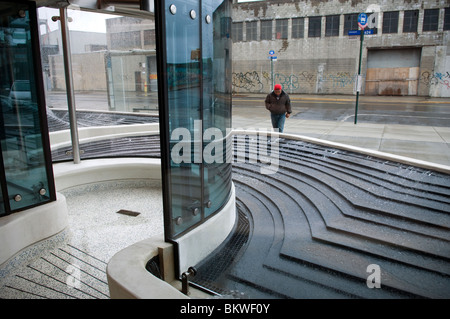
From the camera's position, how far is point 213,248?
367 cm

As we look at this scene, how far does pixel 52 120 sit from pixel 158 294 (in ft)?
26.4

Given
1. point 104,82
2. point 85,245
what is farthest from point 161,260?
point 104,82

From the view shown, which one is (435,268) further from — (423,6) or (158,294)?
(423,6)

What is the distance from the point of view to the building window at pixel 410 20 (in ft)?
88.9

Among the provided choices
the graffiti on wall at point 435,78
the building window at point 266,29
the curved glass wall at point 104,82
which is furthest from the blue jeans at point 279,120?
the building window at point 266,29

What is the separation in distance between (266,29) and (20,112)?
3034 centimetres

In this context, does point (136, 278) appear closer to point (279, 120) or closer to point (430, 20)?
point (279, 120)

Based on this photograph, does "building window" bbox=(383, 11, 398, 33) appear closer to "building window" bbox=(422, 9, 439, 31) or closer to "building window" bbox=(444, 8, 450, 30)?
"building window" bbox=(422, 9, 439, 31)

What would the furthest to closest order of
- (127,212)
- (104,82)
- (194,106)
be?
(104,82), (127,212), (194,106)

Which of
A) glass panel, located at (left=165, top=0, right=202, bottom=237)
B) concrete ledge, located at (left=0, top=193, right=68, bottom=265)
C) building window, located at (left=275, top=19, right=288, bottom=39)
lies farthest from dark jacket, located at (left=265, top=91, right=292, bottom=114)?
building window, located at (left=275, top=19, right=288, bottom=39)

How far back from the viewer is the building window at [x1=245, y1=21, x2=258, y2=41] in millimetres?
32119

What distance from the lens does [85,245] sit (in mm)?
4102

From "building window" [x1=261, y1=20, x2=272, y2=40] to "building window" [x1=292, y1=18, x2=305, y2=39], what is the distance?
204 centimetres

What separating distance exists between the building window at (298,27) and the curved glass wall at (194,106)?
2887cm
